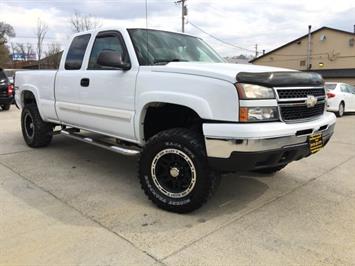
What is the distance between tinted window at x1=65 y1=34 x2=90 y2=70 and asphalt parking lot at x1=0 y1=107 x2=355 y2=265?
1487mm

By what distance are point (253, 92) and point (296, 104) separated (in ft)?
1.86

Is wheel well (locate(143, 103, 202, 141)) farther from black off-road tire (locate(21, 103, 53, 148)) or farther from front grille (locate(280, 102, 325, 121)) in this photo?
black off-road tire (locate(21, 103, 53, 148))

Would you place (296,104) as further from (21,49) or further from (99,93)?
(21,49)

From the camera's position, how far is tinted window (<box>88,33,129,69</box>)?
4.60 m

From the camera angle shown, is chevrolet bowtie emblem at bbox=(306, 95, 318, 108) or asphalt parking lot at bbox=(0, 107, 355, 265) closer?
asphalt parking lot at bbox=(0, 107, 355, 265)

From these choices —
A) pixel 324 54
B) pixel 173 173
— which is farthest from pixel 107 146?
pixel 324 54

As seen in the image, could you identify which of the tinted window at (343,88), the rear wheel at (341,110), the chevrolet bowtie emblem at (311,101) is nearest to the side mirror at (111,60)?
the chevrolet bowtie emblem at (311,101)

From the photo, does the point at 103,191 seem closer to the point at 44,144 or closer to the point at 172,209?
the point at 172,209

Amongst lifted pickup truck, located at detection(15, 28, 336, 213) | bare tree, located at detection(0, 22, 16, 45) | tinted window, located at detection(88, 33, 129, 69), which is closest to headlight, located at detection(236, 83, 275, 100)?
lifted pickup truck, located at detection(15, 28, 336, 213)

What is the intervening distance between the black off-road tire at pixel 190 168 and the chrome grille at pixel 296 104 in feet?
2.76

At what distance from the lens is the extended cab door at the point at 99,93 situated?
442cm

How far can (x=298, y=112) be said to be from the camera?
3773 mm

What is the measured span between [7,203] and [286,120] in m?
3.02

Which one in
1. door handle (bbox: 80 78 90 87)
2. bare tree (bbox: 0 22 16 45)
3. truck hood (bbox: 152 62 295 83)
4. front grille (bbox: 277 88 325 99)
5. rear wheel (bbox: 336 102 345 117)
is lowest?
rear wheel (bbox: 336 102 345 117)
